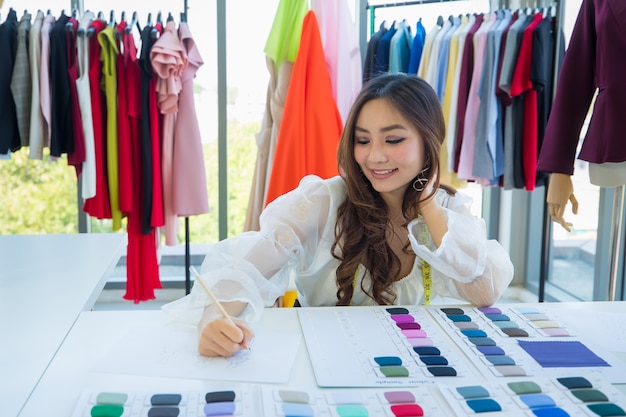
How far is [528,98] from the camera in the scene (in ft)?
8.61

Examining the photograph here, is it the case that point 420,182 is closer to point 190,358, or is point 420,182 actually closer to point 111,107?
point 190,358

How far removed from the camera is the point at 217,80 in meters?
3.27

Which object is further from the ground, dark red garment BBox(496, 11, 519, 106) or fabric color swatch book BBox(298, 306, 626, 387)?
dark red garment BBox(496, 11, 519, 106)

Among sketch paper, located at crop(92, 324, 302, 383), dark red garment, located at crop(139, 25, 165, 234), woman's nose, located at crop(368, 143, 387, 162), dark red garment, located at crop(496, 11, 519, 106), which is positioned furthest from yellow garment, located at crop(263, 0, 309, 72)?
sketch paper, located at crop(92, 324, 302, 383)

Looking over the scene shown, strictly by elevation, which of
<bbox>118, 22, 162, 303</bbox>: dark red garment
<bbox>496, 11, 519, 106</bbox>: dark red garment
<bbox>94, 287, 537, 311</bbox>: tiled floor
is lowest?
<bbox>94, 287, 537, 311</bbox>: tiled floor

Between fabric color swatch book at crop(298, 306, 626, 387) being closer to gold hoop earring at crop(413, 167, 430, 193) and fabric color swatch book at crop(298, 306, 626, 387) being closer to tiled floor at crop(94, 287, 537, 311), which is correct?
gold hoop earring at crop(413, 167, 430, 193)

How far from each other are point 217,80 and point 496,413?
9.02ft

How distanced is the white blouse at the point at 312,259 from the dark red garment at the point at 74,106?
1365mm

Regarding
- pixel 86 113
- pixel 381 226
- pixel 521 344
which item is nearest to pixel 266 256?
pixel 381 226

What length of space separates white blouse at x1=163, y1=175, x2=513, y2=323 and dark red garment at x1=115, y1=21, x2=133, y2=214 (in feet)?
4.26

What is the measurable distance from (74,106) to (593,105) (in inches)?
80.3

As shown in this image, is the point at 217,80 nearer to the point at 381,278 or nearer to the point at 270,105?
the point at 270,105

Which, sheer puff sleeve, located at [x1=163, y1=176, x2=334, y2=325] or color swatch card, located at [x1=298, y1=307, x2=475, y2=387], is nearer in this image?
color swatch card, located at [x1=298, y1=307, x2=475, y2=387]

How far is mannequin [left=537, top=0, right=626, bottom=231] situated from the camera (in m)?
1.78
